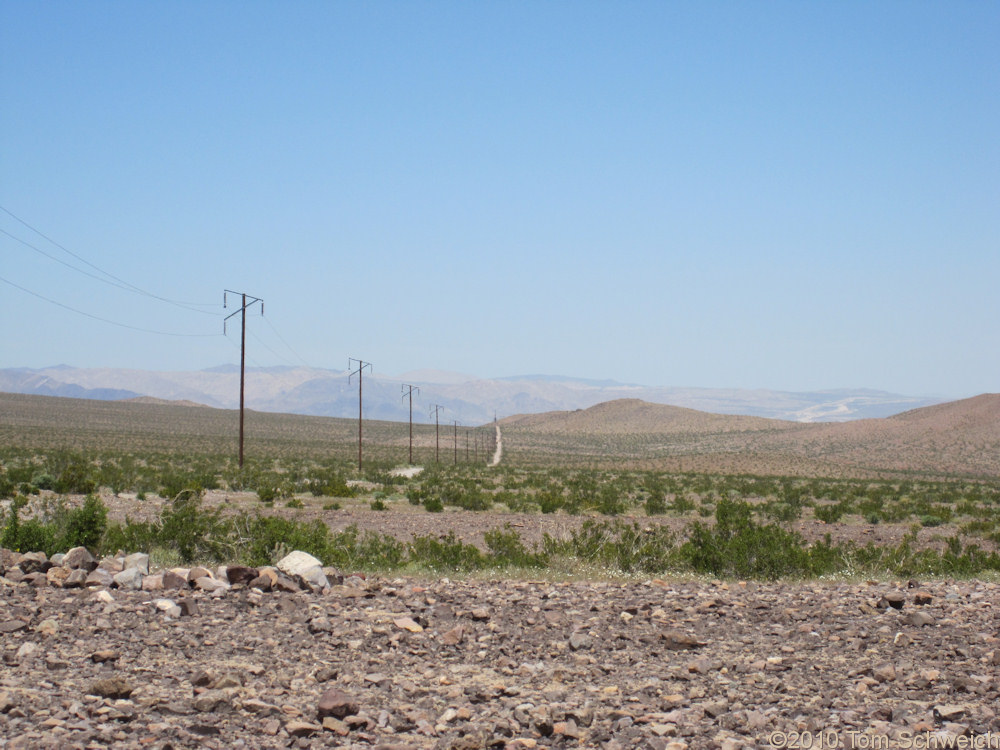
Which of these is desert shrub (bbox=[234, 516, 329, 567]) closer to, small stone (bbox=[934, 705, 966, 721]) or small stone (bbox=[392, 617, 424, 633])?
small stone (bbox=[392, 617, 424, 633])

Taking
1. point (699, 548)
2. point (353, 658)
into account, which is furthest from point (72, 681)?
point (699, 548)

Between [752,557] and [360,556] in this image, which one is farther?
[360,556]

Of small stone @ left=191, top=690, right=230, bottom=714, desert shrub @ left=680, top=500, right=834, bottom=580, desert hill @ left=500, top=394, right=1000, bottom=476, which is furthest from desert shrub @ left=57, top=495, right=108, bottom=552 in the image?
desert hill @ left=500, top=394, right=1000, bottom=476

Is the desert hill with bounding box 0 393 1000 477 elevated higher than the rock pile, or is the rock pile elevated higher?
the rock pile

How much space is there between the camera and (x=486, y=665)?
8.84 metres

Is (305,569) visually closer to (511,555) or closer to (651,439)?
(511,555)

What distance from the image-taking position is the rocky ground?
264 inches

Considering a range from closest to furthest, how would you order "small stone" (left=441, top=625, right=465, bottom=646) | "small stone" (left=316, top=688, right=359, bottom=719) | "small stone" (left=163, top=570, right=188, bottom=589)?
"small stone" (left=316, top=688, right=359, bottom=719) < "small stone" (left=441, top=625, right=465, bottom=646) < "small stone" (left=163, top=570, right=188, bottom=589)

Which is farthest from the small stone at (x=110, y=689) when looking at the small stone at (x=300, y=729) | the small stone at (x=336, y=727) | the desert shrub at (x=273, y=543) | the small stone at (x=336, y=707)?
the desert shrub at (x=273, y=543)

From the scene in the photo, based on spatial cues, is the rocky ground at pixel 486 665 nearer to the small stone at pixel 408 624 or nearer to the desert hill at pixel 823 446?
the small stone at pixel 408 624

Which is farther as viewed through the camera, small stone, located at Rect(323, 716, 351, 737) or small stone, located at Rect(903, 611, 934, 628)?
small stone, located at Rect(903, 611, 934, 628)

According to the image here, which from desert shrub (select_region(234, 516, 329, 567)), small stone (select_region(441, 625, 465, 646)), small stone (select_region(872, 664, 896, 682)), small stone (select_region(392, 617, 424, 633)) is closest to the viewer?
small stone (select_region(872, 664, 896, 682))

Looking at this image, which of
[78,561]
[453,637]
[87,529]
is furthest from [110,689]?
[87,529]

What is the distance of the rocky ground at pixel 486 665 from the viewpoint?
6.70m
